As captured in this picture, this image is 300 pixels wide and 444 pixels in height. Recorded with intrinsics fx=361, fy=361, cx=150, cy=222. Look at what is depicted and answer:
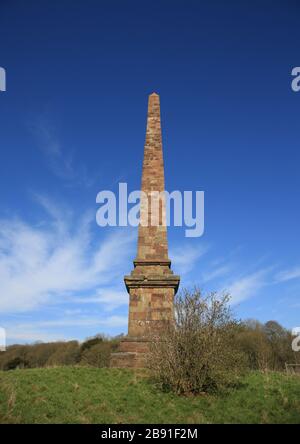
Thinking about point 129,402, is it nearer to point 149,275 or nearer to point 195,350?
point 195,350

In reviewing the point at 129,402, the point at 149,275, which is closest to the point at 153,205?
the point at 149,275

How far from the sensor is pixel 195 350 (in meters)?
8.70

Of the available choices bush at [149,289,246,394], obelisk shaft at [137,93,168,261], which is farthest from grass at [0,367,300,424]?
obelisk shaft at [137,93,168,261]

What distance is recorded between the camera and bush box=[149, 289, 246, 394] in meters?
8.67

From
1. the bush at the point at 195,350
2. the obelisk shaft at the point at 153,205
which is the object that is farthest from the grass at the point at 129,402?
the obelisk shaft at the point at 153,205

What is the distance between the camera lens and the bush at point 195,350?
28.5 ft

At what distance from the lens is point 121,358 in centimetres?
1149

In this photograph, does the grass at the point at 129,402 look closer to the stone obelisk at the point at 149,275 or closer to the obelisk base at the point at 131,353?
the obelisk base at the point at 131,353

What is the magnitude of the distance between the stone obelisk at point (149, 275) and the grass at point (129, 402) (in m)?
1.50

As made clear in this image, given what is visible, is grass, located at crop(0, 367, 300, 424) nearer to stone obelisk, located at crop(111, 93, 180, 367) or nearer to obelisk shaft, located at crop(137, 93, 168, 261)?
stone obelisk, located at crop(111, 93, 180, 367)

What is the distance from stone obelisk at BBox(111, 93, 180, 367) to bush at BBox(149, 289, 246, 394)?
1.36m

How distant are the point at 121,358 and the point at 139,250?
3.86m

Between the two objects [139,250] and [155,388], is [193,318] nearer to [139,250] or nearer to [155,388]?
[155,388]
